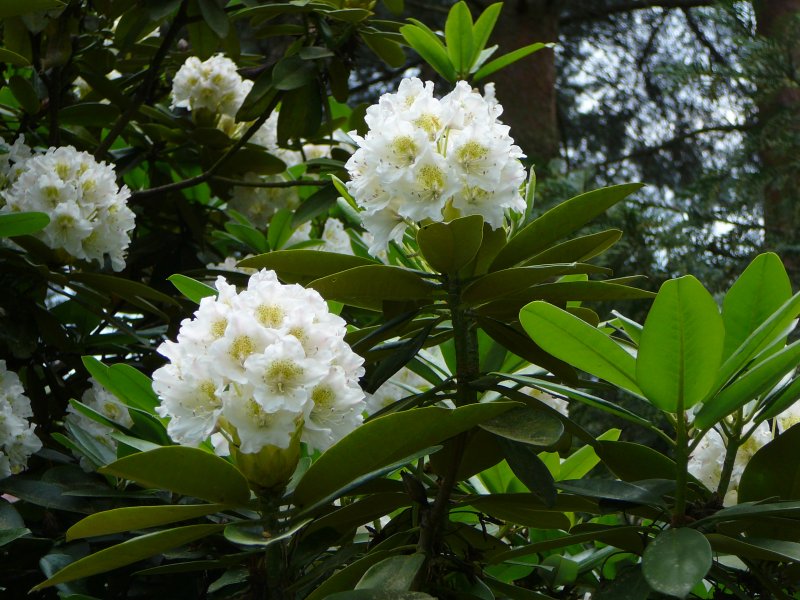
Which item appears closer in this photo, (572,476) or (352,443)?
(352,443)

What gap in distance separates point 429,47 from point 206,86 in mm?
783

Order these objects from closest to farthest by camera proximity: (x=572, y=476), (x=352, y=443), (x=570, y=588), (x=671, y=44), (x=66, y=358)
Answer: (x=352, y=443), (x=570, y=588), (x=572, y=476), (x=66, y=358), (x=671, y=44)

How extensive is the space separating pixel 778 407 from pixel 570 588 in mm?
405

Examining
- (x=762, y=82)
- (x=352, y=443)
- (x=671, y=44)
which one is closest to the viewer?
(x=352, y=443)

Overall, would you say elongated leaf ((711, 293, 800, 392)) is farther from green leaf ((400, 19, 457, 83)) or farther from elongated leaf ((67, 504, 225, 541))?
green leaf ((400, 19, 457, 83))

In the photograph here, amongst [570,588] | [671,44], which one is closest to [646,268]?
[570,588]

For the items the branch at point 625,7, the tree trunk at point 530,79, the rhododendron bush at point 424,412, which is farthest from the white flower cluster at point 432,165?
the branch at point 625,7

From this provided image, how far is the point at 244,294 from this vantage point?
0.93 meters

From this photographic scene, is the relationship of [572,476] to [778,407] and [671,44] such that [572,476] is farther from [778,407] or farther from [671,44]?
[671,44]

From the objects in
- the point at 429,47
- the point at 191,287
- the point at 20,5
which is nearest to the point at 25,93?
the point at 20,5

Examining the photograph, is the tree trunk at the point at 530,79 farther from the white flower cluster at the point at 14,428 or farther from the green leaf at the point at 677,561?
the green leaf at the point at 677,561

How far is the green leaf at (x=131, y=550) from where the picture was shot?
2.83ft

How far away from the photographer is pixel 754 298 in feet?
3.35

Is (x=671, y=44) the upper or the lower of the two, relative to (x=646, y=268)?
upper
